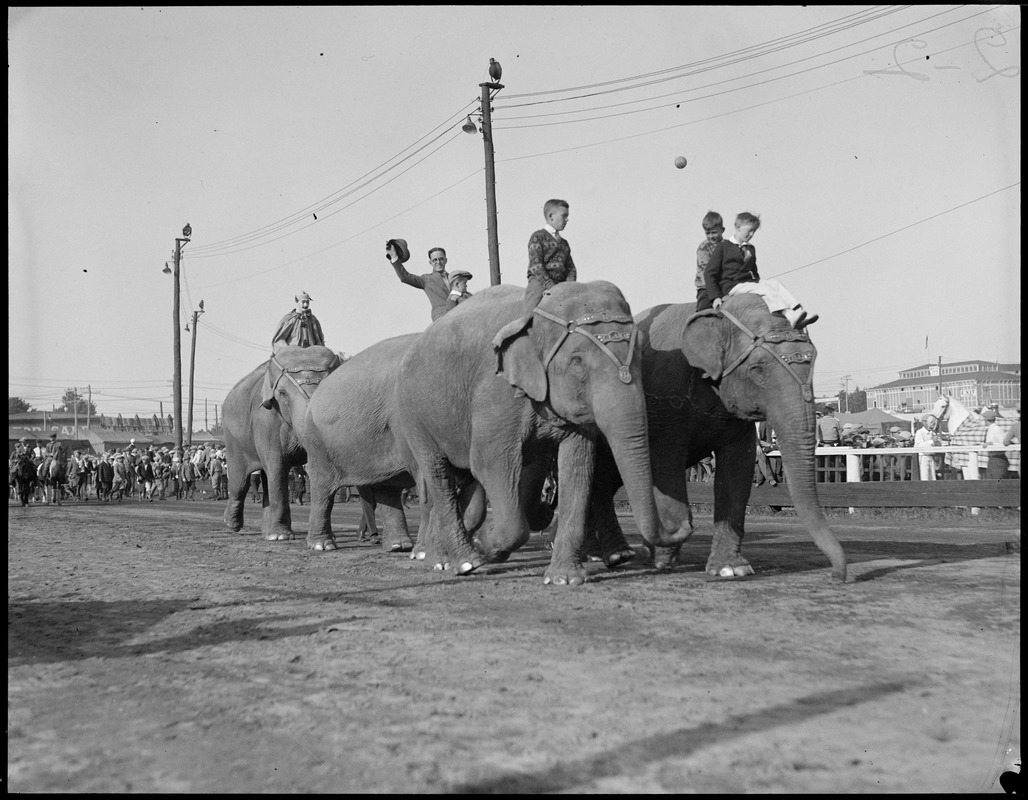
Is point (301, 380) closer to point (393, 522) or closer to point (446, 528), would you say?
point (393, 522)

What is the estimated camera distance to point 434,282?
1341cm

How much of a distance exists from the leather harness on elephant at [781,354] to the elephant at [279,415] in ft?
21.9

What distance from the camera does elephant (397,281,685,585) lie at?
855 cm

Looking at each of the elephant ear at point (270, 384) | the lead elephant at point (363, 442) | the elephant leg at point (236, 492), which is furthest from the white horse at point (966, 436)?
the elephant leg at point (236, 492)

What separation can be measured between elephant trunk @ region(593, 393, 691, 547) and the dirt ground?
1.79 feet

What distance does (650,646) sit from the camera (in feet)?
20.1

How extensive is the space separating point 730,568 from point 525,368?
7.95 ft

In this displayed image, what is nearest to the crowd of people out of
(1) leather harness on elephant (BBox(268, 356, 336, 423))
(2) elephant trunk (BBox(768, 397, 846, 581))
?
(1) leather harness on elephant (BBox(268, 356, 336, 423))

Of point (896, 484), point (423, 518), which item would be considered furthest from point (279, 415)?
point (896, 484)

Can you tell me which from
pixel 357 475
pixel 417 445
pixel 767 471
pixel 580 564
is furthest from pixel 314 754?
pixel 767 471

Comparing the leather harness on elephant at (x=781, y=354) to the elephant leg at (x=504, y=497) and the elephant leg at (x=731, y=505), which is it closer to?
the elephant leg at (x=731, y=505)

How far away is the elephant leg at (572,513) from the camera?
8914mm

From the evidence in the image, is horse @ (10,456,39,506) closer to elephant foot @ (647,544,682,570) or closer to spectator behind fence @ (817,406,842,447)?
spectator behind fence @ (817,406,842,447)

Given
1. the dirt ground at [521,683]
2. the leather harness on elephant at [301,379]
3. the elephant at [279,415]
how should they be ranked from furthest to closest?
the elephant at [279,415]
the leather harness on elephant at [301,379]
the dirt ground at [521,683]
